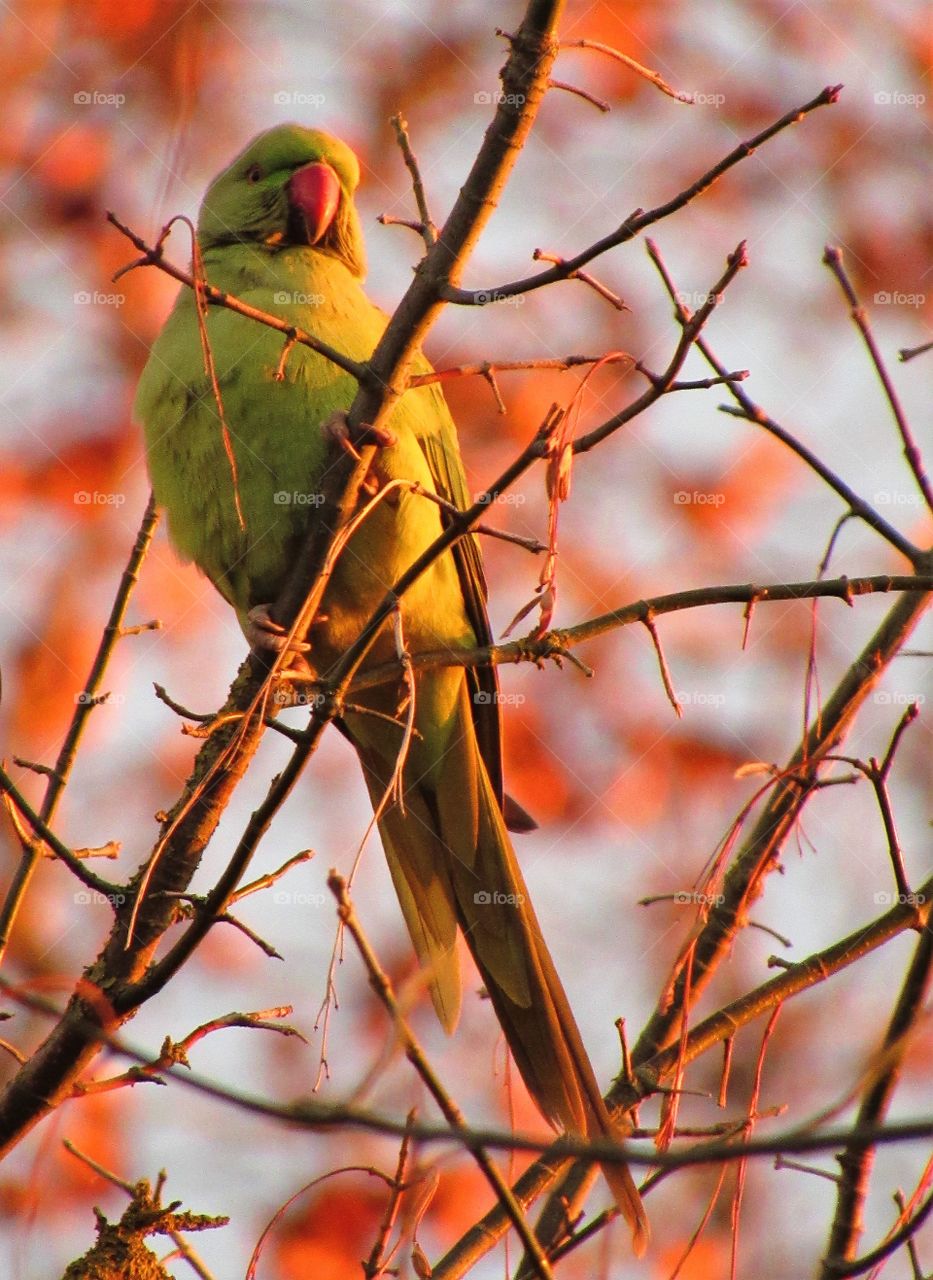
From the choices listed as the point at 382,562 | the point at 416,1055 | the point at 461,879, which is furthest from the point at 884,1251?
the point at 382,562

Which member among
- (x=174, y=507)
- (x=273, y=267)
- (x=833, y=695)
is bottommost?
(x=833, y=695)

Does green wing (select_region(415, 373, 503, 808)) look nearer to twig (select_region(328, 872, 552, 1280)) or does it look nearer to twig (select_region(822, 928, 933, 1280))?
twig (select_region(822, 928, 933, 1280))

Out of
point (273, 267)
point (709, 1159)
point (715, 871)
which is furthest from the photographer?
point (273, 267)

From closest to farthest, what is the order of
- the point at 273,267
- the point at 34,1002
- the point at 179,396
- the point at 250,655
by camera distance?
the point at 34,1002, the point at 250,655, the point at 179,396, the point at 273,267

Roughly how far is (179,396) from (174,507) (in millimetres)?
325

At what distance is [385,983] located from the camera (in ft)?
4.62

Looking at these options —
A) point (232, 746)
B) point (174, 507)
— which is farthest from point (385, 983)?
point (174, 507)

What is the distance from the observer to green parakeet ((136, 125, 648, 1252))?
140 inches

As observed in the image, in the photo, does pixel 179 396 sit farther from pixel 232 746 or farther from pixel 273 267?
pixel 232 746

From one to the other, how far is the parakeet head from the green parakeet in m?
0.09

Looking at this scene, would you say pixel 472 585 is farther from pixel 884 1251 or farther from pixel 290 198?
pixel 884 1251

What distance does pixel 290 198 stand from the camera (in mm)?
4484

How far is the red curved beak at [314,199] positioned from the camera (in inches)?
174

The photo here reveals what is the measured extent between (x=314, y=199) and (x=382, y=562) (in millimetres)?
1476
